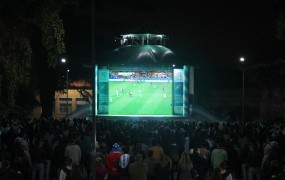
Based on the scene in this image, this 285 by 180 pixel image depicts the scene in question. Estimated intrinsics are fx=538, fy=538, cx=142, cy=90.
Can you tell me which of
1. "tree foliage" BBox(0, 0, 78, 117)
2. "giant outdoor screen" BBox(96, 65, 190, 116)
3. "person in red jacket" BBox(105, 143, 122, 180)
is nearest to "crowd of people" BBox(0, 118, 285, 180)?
"person in red jacket" BBox(105, 143, 122, 180)

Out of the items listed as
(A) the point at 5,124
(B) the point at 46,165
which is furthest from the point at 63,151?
(A) the point at 5,124

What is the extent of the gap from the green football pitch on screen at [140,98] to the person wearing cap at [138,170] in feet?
101

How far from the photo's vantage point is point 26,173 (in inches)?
511

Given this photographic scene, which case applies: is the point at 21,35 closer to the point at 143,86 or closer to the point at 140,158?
the point at 140,158

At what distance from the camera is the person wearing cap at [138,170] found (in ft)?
40.3

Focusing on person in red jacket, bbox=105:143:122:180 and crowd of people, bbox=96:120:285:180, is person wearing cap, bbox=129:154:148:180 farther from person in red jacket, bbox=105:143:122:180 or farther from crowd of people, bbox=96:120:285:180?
person in red jacket, bbox=105:143:122:180

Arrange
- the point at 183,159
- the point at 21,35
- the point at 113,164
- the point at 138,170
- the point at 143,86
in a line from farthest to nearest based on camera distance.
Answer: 1. the point at 143,86
2. the point at 113,164
3. the point at 183,159
4. the point at 138,170
5. the point at 21,35

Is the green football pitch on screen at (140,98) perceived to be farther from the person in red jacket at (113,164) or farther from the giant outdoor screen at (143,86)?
the person in red jacket at (113,164)

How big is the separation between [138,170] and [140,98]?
1223 inches

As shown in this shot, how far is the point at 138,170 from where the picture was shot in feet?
40.3

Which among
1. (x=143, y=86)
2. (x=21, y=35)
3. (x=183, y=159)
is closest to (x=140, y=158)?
(x=183, y=159)

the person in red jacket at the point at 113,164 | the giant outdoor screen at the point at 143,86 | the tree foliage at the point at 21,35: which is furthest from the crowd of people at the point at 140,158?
the giant outdoor screen at the point at 143,86

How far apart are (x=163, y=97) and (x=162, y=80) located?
1372 mm

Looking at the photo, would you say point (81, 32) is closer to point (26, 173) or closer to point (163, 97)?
point (163, 97)
